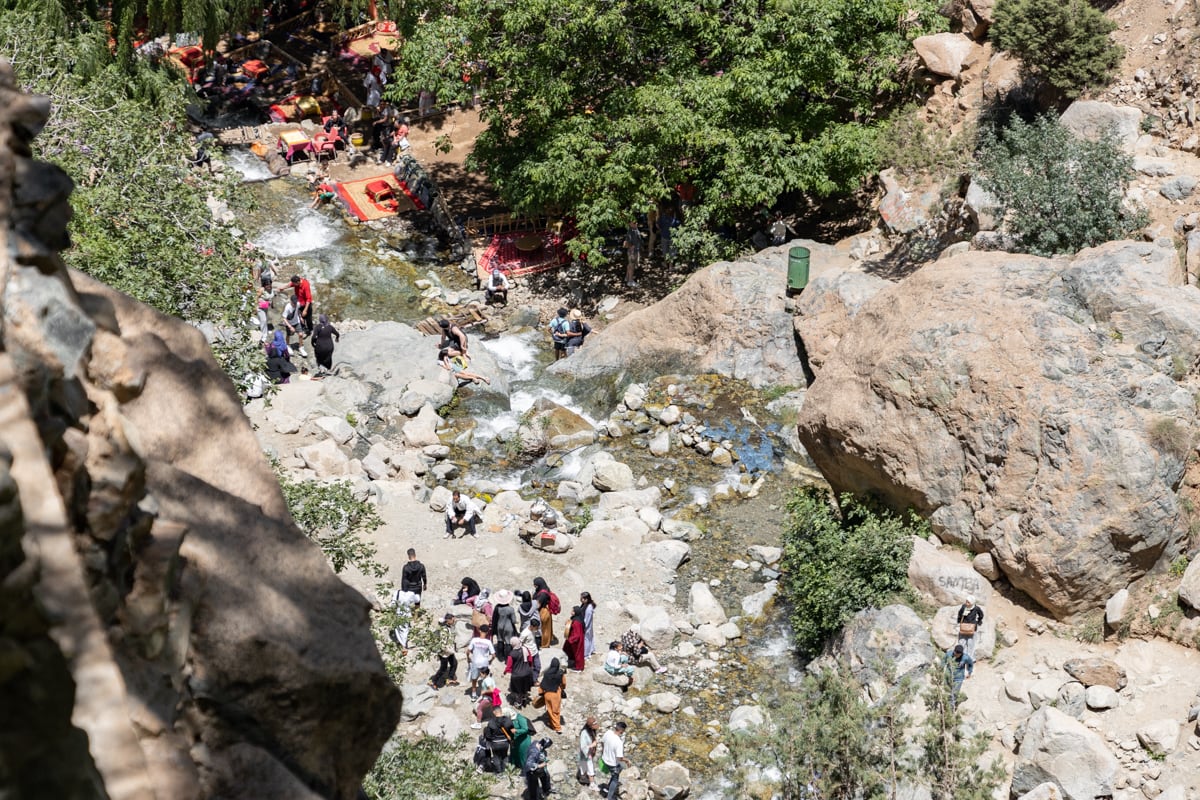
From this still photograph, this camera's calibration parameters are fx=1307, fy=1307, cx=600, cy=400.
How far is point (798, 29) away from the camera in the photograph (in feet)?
76.1

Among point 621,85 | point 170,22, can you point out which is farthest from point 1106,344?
point 170,22

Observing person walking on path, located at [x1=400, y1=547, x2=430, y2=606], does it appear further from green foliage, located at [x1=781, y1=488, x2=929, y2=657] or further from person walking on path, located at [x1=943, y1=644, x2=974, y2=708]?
person walking on path, located at [x1=943, y1=644, x2=974, y2=708]

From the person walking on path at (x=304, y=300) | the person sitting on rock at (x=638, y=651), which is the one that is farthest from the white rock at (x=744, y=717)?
the person walking on path at (x=304, y=300)

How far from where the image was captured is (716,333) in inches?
874

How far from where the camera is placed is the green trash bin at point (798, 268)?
21750 millimetres

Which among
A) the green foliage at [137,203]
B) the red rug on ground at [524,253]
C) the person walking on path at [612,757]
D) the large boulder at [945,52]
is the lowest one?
the red rug on ground at [524,253]

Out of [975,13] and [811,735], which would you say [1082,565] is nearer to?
[811,735]

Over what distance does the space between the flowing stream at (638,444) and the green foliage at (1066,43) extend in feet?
27.2

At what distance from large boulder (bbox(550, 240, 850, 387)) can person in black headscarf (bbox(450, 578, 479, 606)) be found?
266 inches

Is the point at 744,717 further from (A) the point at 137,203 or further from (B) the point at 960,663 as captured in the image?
(A) the point at 137,203

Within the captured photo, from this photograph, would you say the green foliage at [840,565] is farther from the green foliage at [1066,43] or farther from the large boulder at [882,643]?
the green foliage at [1066,43]

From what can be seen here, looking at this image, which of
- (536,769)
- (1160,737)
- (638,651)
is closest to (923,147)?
(638,651)

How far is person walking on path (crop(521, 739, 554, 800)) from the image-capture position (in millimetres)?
13672

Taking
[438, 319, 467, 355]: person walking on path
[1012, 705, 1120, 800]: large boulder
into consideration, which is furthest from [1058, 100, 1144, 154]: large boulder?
[1012, 705, 1120, 800]: large boulder
